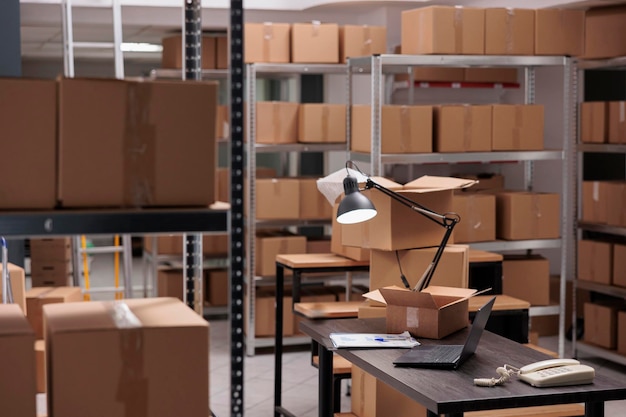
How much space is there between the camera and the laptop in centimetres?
350

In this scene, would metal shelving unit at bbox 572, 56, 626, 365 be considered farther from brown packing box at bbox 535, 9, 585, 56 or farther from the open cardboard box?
the open cardboard box

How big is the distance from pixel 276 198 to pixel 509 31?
6.83 ft

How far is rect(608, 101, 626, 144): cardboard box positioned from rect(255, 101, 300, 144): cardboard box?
90.4 inches

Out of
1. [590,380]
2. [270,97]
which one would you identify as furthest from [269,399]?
[270,97]

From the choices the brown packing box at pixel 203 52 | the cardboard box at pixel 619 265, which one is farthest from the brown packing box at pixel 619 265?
the brown packing box at pixel 203 52

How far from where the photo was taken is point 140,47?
42.4 ft

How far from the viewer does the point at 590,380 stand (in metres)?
3.29

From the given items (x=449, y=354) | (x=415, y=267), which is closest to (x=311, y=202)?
(x=415, y=267)

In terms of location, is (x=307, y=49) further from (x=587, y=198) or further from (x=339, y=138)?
(x=587, y=198)

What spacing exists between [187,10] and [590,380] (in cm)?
177

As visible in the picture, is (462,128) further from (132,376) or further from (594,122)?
(132,376)

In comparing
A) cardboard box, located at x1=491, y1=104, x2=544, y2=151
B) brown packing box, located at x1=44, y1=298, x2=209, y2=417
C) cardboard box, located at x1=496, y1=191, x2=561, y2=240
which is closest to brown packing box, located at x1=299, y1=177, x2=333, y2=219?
cardboard box, located at x1=496, y1=191, x2=561, y2=240

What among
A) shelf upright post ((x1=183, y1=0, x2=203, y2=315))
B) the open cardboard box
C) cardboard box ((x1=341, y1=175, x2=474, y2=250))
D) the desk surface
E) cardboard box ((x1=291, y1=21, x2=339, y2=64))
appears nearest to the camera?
shelf upright post ((x1=183, y1=0, x2=203, y2=315))

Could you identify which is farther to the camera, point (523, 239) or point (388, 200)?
point (523, 239)
